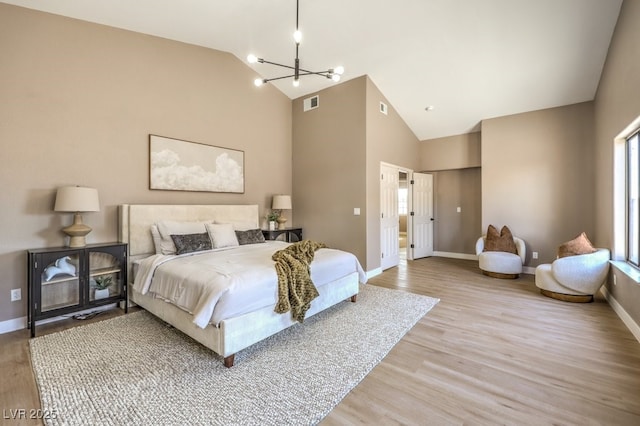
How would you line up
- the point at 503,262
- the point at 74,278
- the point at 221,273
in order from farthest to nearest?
the point at 503,262 < the point at 74,278 < the point at 221,273

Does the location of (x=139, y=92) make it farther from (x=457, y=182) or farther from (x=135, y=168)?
(x=457, y=182)

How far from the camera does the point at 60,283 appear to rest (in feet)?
10.5

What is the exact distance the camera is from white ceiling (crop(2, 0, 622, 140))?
3.24m

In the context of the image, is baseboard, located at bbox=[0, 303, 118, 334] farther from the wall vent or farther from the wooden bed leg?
the wall vent

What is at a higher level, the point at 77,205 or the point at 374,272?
the point at 77,205

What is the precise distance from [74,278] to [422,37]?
5.17 metres

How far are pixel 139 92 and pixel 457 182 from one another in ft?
21.6

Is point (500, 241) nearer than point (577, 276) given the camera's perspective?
No

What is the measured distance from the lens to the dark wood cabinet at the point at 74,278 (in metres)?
2.77

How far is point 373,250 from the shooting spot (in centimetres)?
Result: 504

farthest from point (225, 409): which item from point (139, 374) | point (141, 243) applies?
point (141, 243)

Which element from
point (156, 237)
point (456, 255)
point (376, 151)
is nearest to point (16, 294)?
point (156, 237)

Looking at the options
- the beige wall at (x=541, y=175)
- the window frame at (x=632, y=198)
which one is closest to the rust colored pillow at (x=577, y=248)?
the window frame at (x=632, y=198)

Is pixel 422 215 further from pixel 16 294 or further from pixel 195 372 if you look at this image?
pixel 16 294
